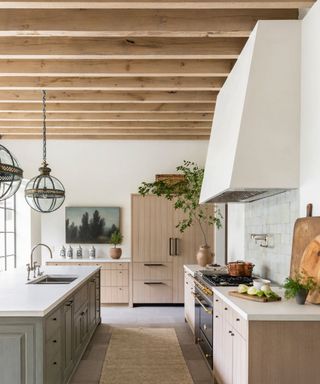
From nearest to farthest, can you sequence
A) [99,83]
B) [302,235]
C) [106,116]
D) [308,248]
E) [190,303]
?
[308,248] < [302,235] < [99,83] < [190,303] < [106,116]

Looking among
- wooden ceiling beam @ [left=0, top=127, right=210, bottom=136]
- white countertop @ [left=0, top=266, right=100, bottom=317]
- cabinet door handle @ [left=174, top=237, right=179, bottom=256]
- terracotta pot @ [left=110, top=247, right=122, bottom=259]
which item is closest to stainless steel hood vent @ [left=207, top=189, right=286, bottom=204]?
white countertop @ [left=0, top=266, right=100, bottom=317]

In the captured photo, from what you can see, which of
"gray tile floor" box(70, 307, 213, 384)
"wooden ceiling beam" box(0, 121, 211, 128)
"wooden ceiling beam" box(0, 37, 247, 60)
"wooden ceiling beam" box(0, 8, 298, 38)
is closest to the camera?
"wooden ceiling beam" box(0, 8, 298, 38)

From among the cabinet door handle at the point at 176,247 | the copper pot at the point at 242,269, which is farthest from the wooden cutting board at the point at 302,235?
the cabinet door handle at the point at 176,247

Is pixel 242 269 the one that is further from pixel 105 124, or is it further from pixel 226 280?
pixel 105 124

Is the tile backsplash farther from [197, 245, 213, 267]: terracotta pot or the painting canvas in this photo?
the painting canvas

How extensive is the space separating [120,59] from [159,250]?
13.1ft

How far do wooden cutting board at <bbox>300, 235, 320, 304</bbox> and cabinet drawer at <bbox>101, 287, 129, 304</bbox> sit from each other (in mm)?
4808

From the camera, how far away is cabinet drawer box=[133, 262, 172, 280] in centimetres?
758

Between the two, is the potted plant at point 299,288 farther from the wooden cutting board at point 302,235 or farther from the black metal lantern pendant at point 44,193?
the black metal lantern pendant at point 44,193

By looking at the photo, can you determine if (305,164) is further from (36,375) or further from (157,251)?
(157,251)

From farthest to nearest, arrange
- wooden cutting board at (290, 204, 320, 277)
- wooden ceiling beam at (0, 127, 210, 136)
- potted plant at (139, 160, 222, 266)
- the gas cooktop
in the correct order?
potted plant at (139, 160, 222, 266), wooden ceiling beam at (0, 127, 210, 136), the gas cooktop, wooden cutting board at (290, 204, 320, 277)

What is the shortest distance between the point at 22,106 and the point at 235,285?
3.81 metres

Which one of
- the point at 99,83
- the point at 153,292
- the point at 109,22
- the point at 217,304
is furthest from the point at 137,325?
the point at 109,22

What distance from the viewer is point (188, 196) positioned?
7371 mm
